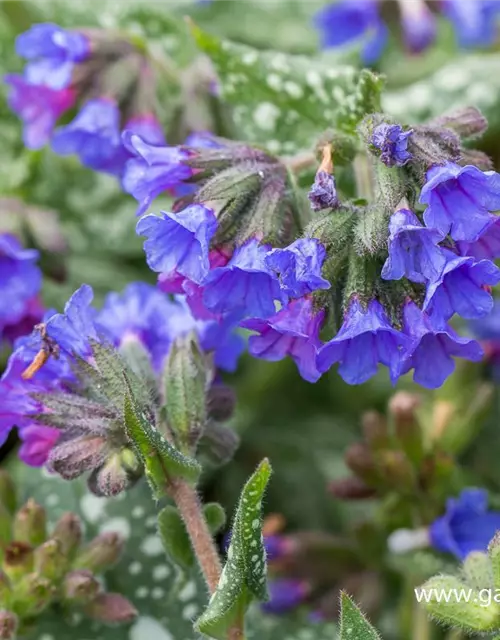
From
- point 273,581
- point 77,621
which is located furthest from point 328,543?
point 77,621

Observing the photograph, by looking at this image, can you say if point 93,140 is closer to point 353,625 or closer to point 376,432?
point 376,432

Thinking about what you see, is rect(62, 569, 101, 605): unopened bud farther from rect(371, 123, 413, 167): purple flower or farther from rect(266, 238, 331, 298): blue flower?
rect(371, 123, 413, 167): purple flower

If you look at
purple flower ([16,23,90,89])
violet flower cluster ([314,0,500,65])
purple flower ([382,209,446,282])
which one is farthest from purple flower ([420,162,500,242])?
violet flower cluster ([314,0,500,65])

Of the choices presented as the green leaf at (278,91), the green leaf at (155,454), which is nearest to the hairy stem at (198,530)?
the green leaf at (155,454)

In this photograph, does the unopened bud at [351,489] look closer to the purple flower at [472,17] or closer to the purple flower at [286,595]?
the purple flower at [286,595]

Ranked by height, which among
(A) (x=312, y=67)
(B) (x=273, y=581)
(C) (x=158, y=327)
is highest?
(A) (x=312, y=67)

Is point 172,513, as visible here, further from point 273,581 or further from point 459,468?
point 459,468
